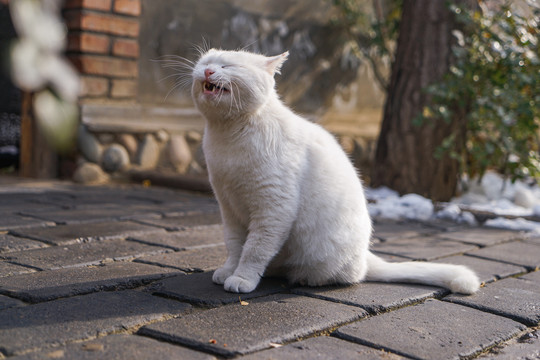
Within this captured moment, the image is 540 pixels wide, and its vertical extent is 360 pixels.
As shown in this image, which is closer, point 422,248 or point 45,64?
point 422,248

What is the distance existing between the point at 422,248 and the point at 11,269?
7.14 ft

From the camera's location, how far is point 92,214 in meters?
3.72

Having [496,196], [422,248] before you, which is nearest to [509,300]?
[422,248]

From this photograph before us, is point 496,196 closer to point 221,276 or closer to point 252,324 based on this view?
point 221,276

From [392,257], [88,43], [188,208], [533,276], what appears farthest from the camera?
[88,43]

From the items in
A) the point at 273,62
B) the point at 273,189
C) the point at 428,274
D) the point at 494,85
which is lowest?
the point at 428,274

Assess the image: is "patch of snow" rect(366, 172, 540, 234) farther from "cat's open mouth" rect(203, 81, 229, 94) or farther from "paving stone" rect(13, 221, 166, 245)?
"cat's open mouth" rect(203, 81, 229, 94)

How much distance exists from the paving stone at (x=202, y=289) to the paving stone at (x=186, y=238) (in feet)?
1.91

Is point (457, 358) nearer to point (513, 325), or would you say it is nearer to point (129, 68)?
point (513, 325)

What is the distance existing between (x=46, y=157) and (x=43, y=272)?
10.3ft

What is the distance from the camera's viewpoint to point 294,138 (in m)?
2.45

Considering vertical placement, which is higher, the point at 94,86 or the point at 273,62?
the point at 273,62

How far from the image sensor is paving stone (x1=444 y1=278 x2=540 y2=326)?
2.28 metres

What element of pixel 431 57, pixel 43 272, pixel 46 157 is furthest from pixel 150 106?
pixel 43 272
